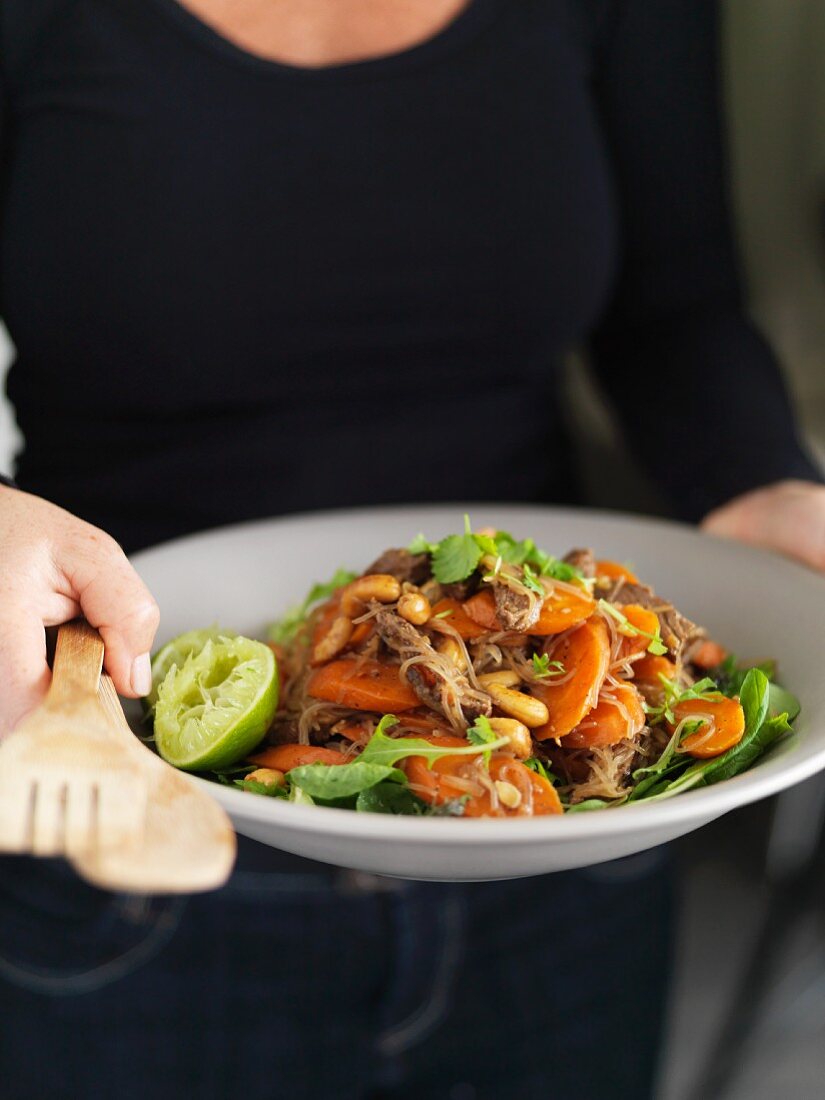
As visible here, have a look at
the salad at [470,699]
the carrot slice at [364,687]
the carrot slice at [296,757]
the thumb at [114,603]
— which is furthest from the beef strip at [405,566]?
the thumb at [114,603]

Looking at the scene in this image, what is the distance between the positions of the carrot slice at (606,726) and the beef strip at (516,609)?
0.10 metres

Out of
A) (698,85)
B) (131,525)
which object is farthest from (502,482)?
(698,85)

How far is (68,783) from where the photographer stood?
701mm

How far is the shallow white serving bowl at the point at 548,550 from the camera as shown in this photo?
0.79 m

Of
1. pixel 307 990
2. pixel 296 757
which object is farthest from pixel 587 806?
pixel 307 990

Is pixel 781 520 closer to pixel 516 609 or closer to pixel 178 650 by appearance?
pixel 516 609

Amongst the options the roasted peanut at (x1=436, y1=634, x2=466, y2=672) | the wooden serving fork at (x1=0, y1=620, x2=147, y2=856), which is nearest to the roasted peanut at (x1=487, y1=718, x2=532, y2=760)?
the roasted peanut at (x1=436, y1=634, x2=466, y2=672)

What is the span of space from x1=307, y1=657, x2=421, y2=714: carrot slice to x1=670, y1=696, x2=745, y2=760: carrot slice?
27cm

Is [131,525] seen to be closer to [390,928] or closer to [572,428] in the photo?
[390,928]

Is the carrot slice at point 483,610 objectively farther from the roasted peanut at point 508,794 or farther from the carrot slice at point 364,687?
the roasted peanut at point 508,794

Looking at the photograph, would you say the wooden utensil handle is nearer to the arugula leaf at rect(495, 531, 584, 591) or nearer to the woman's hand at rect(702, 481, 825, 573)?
the arugula leaf at rect(495, 531, 584, 591)

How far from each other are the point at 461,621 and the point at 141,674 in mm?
341

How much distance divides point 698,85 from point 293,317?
0.80 metres

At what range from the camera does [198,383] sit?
61.1 inches
